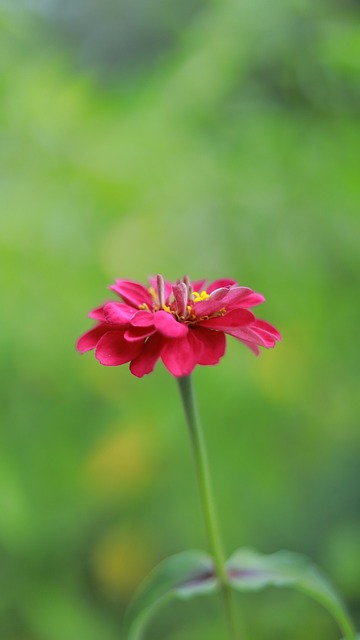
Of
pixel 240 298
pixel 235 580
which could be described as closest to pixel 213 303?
pixel 240 298

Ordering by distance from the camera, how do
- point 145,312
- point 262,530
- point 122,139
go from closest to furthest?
point 145,312
point 122,139
point 262,530

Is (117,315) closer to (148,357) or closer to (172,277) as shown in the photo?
(148,357)

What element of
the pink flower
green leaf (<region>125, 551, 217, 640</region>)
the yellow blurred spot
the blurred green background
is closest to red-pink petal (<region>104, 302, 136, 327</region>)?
the pink flower

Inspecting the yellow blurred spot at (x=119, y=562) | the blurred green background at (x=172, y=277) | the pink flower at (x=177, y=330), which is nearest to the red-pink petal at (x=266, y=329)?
the pink flower at (x=177, y=330)

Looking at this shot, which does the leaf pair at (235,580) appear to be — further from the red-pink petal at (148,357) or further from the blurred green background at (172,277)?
the blurred green background at (172,277)

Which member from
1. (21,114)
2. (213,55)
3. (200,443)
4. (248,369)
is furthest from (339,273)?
(200,443)

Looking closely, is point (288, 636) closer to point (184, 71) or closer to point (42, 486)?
point (42, 486)

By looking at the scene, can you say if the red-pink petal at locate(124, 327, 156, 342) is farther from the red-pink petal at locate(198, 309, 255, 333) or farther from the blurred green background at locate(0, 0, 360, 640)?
the blurred green background at locate(0, 0, 360, 640)
